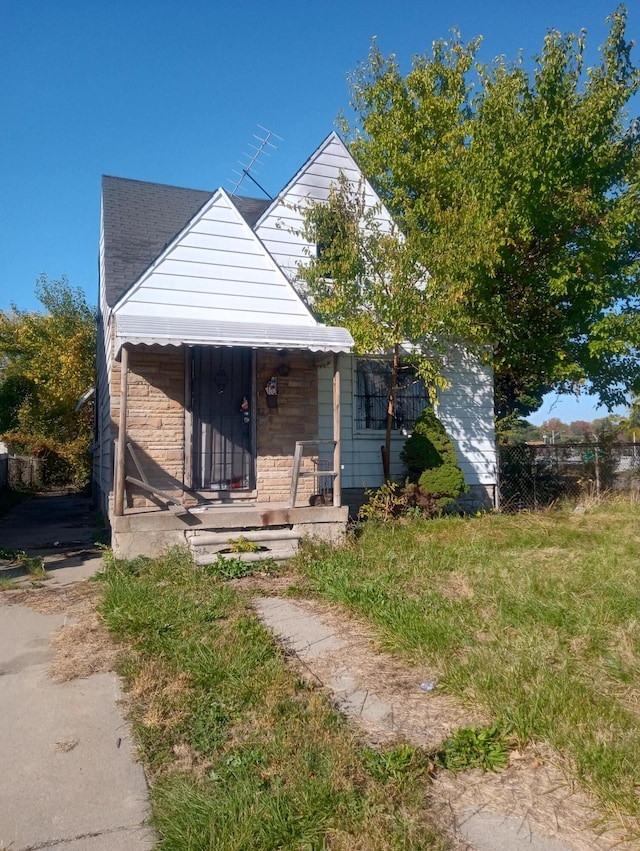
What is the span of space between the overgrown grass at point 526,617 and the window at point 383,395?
2272 millimetres

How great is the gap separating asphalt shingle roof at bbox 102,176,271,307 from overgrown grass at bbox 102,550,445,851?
568 centimetres

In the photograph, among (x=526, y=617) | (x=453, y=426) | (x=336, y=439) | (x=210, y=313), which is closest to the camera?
(x=526, y=617)

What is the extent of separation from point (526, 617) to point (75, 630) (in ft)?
12.5

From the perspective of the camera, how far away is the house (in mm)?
7559

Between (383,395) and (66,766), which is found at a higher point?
(383,395)

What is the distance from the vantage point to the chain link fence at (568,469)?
12.3 meters

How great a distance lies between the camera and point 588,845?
259 centimetres

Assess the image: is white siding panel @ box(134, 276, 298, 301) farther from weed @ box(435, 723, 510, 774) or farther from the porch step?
weed @ box(435, 723, 510, 774)

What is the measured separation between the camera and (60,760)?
10.9 ft

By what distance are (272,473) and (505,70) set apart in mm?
8689

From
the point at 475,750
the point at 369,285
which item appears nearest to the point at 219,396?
the point at 369,285

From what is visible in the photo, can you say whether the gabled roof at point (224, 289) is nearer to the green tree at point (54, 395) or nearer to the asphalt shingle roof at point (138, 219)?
the asphalt shingle roof at point (138, 219)

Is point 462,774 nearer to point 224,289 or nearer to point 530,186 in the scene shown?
point 224,289

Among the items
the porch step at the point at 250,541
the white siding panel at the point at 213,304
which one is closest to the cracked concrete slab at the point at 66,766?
the porch step at the point at 250,541
